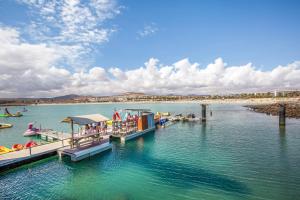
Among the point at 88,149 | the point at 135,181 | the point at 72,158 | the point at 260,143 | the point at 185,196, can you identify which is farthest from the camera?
the point at 260,143

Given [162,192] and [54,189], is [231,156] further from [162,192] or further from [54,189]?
[54,189]

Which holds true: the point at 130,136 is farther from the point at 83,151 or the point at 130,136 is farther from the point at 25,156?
the point at 25,156

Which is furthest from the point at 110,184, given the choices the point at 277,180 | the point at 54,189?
the point at 277,180

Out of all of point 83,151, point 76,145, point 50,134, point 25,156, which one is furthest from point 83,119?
point 50,134

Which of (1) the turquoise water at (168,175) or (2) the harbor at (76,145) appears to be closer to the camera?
(1) the turquoise water at (168,175)

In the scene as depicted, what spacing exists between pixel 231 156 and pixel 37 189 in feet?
53.1

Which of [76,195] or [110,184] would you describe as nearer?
[76,195]

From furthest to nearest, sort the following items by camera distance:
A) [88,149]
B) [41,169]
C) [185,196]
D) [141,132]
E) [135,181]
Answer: [141,132]
[88,149]
[41,169]
[135,181]
[185,196]

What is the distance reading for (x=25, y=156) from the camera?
17984 mm

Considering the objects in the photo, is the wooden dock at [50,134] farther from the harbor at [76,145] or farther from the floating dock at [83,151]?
the floating dock at [83,151]

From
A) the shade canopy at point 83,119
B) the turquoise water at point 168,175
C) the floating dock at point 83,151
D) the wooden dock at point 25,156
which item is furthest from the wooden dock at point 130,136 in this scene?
the wooden dock at point 25,156

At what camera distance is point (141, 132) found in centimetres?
3216

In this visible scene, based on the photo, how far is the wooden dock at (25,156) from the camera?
16.6m

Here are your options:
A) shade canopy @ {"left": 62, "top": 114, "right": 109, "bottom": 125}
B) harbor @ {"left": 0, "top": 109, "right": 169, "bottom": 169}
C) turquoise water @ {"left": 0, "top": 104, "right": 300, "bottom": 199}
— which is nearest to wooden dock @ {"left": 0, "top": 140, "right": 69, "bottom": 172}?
harbor @ {"left": 0, "top": 109, "right": 169, "bottom": 169}
